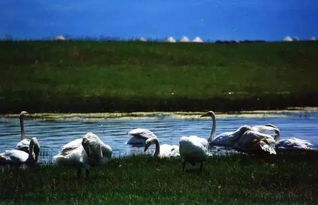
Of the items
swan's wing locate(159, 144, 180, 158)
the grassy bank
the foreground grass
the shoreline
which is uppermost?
the grassy bank

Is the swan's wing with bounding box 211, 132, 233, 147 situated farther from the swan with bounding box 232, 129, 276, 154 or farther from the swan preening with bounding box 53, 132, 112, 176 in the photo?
the swan preening with bounding box 53, 132, 112, 176

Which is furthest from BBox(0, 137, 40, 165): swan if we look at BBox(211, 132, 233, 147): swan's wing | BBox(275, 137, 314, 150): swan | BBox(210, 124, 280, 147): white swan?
BBox(275, 137, 314, 150): swan

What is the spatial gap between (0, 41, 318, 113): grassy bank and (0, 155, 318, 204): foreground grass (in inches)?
937

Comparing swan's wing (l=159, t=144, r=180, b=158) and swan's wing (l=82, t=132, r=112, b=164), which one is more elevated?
swan's wing (l=82, t=132, r=112, b=164)

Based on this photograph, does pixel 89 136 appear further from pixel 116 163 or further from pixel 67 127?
pixel 67 127

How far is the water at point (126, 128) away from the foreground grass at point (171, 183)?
4856mm

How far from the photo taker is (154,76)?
53844 millimetres

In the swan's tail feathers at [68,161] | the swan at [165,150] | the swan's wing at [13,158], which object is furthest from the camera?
the swan at [165,150]

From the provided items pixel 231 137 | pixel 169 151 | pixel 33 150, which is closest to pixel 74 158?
pixel 33 150

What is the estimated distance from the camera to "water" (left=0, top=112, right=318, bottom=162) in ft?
83.6

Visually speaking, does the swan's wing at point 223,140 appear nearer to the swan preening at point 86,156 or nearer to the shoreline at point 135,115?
the swan preening at point 86,156

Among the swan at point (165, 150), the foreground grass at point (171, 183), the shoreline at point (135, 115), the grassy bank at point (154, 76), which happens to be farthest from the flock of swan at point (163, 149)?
the grassy bank at point (154, 76)

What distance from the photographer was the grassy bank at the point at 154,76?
43750mm

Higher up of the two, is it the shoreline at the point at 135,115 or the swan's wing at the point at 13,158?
the shoreline at the point at 135,115
